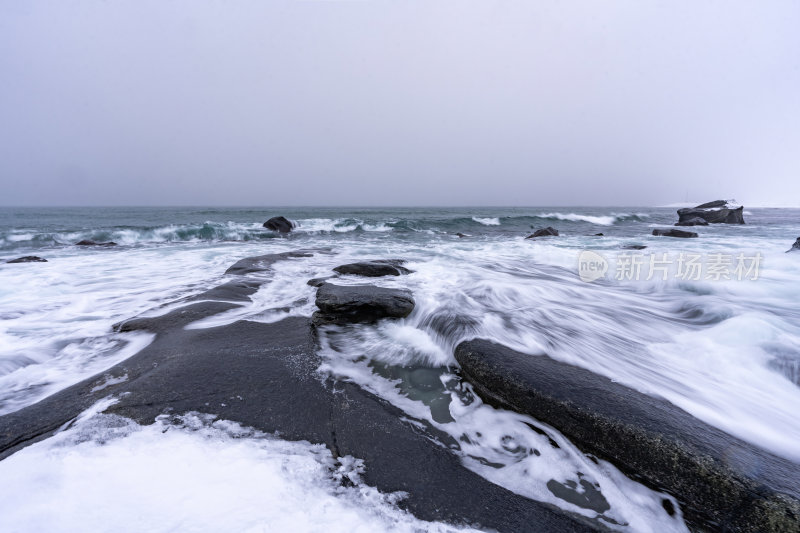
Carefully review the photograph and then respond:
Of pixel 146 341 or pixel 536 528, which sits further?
pixel 146 341

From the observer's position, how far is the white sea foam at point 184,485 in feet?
3.86

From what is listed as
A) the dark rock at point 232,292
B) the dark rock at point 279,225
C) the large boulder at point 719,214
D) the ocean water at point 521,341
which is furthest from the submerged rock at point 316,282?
the large boulder at point 719,214

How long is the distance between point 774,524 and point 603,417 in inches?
25.5

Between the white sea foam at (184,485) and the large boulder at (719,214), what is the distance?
3197cm

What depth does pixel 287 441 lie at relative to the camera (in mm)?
1680

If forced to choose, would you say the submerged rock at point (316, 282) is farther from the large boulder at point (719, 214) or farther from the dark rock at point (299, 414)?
the large boulder at point (719, 214)

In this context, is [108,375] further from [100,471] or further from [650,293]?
[650,293]

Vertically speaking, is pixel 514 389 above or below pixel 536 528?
above

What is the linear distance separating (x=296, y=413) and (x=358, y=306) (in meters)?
1.70

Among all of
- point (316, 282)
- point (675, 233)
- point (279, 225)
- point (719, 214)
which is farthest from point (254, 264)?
point (719, 214)

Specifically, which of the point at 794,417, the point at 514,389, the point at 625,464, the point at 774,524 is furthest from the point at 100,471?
the point at 794,417

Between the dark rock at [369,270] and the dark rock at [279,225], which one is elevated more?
the dark rock at [279,225]

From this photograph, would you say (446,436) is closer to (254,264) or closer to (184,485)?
(184,485)

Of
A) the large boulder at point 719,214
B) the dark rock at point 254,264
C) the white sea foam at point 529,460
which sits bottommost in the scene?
the white sea foam at point 529,460
